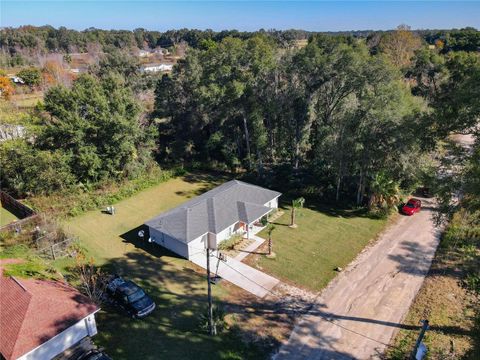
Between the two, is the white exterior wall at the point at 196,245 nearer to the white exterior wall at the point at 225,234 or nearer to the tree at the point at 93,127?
the white exterior wall at the point at 225,234

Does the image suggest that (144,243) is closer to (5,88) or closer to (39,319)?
(39,319)

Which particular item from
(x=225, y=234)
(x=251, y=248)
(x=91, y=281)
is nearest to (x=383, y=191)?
(x=251, y=248)

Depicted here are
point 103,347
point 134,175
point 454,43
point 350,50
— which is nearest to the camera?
point 103,347

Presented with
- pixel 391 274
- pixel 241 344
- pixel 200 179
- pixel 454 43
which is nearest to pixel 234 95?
pixel 200 179

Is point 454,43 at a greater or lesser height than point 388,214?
greater

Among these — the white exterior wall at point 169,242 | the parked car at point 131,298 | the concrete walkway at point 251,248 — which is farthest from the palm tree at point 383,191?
the parked car at point 131,298

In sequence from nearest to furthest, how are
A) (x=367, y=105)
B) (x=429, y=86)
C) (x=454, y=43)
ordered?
(x=367, y=105) → (x=429, y=86) → (x=454, y=43)

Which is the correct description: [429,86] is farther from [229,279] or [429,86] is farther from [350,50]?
[229,279]

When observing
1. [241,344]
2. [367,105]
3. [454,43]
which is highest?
[454,43]
